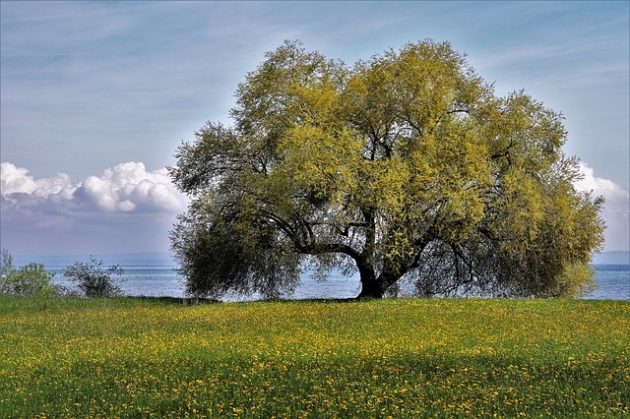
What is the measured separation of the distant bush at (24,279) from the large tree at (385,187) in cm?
842

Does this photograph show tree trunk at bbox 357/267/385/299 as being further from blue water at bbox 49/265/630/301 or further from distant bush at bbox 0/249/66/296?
distant bush at bbox 0/249/66/296

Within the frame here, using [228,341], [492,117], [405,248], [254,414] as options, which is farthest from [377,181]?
[254,414]

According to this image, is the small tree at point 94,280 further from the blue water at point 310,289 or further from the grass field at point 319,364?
the grass field at point 319,364

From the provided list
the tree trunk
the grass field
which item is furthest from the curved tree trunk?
the grass field

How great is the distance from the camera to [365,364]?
60.0 ft

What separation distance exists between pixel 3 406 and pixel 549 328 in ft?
55.9

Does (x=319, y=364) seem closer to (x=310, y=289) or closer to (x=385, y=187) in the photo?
(x=385, y=187)

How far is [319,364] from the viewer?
60.2 feet

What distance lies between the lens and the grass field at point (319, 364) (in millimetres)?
14602

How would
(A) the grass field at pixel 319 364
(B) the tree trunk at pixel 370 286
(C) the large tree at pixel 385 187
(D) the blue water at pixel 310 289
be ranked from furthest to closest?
(D) the blue water at pixel 310 289 < (B) the tree trunk at pixel 370 286 < (C) the large tree at pixel 385 187 < (A) the grass field at pixel 319 364

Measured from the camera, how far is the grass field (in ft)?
47.9

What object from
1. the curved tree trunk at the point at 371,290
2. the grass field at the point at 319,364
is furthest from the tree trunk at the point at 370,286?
the grass field at the point at 319,364

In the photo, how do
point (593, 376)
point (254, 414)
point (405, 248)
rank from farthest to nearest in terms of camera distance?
point (405, 248), point (593, 376), point (254, 414)

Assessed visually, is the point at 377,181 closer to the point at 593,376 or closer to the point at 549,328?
the point at 549,328
